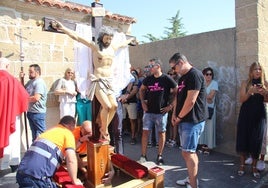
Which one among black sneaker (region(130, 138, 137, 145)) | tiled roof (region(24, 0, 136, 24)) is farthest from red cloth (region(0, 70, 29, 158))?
black sneaker (region(130, 138, 137, 145))

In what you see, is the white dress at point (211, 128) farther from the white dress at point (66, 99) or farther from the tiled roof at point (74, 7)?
the white dress at point (66, 99)

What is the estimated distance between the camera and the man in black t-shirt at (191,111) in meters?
3.49

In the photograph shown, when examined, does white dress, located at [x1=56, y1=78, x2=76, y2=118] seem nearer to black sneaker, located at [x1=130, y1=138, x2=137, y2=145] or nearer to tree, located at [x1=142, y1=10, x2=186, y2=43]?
black sneaker, located at [x1=130, y1=138, x2=137, y2=145]

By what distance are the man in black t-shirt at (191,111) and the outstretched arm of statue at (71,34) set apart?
1.16m

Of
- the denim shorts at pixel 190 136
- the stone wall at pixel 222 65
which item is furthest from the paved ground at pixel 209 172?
the denim shorts at pixel 190 136

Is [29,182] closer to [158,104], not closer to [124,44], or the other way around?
[124,44]

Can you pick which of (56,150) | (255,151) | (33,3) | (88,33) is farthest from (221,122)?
(33,3)

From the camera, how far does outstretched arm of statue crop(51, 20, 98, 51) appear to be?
3.23 m

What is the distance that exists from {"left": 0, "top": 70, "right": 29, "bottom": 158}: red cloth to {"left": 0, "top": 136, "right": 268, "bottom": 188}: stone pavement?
2.64 feet

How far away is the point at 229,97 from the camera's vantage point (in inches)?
212

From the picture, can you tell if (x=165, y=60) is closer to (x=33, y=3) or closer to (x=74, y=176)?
(x=33, y=3)

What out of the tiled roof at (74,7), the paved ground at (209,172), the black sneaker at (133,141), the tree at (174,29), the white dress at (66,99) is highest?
the tree at (174,29)

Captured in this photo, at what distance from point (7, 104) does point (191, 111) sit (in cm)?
271

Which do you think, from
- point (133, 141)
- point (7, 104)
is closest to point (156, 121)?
point (133, 141)
